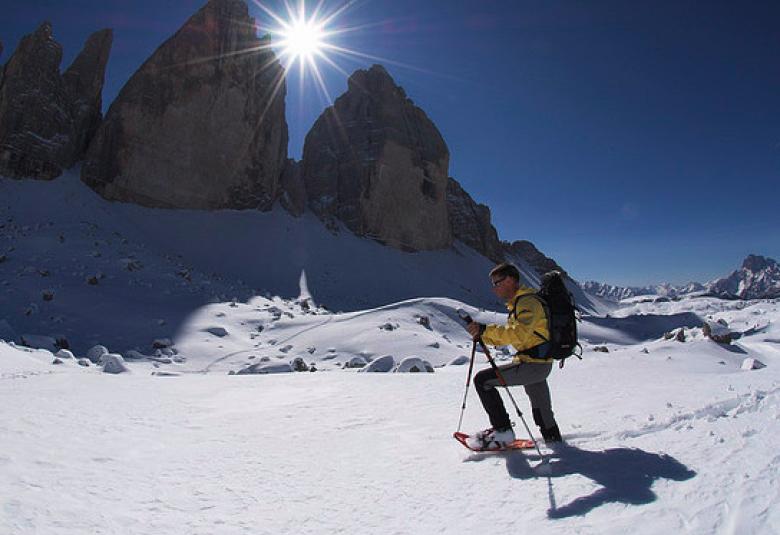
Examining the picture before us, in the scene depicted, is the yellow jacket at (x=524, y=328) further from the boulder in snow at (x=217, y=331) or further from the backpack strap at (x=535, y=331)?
the boulder in snow at (x=217, y=331)

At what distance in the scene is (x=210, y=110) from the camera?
37.8 meters

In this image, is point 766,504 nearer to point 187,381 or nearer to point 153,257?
point 187,381

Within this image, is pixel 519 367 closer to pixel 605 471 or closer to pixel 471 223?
pixel 605 471

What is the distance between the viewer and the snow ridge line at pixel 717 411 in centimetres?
428

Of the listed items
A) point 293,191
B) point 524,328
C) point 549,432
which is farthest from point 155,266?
point 549,432

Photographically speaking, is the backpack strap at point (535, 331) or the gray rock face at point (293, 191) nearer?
the backpack strap at point (535, 331)

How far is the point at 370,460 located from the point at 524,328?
189 centimetres

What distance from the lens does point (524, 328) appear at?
13.9ft

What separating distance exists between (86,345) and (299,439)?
14.8 meters

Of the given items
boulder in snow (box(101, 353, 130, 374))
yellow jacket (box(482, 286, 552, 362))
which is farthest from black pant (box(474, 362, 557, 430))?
boulder in snow (box(101, 353, 130, 374))

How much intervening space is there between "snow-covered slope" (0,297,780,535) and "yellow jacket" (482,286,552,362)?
98 centimetres

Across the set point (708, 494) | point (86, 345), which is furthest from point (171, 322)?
point (708, 494)

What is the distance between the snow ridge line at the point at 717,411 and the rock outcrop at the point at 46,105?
1575 inches

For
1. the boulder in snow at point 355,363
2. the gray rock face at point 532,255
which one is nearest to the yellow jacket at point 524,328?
the boulder in snow at point 355,363
